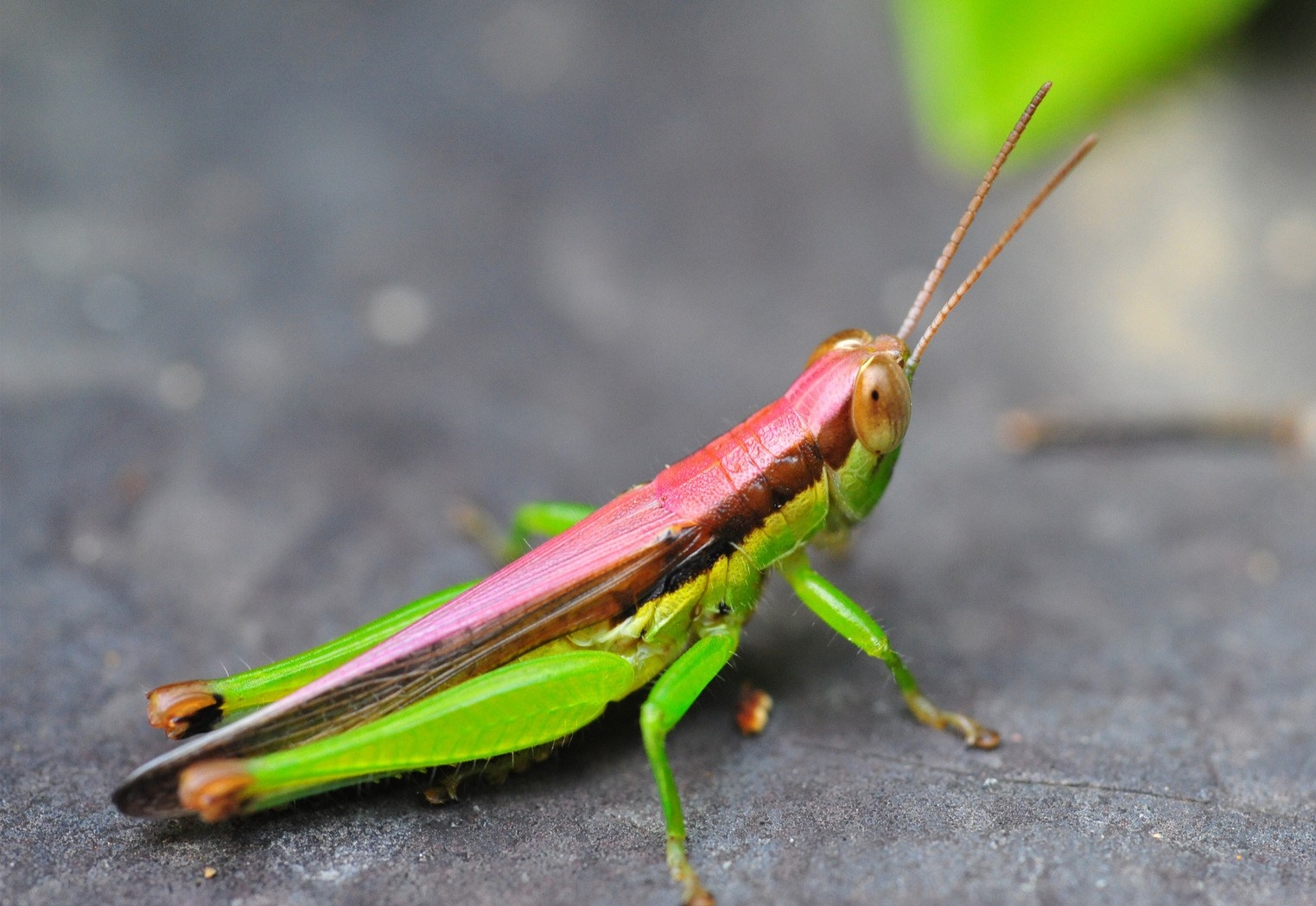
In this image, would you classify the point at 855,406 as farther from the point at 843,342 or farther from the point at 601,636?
the point at 601,636

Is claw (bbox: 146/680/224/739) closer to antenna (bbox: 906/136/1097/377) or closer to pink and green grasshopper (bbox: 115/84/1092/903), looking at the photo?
pink and green grasshopper (bbox: 115/84/1092/903)

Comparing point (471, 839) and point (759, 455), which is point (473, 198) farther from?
point (471, 839)

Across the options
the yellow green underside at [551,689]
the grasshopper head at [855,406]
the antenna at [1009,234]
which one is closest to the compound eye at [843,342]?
the grasshopper head at [855,406]

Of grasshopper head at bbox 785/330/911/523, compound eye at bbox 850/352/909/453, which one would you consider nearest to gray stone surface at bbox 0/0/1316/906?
grasshopper head at bbox 785/330/911/523

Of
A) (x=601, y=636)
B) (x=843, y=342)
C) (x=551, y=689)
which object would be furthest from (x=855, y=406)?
(x=551, y=689)

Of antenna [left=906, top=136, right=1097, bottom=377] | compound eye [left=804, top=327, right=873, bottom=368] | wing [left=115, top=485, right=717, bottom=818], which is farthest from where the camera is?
compound eye [left=804, top=327, right=873, bottom=368]

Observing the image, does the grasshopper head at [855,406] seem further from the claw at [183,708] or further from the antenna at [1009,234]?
the claw at [183,708]

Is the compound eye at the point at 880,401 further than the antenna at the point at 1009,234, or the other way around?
the compound eye at the point at 880,401
